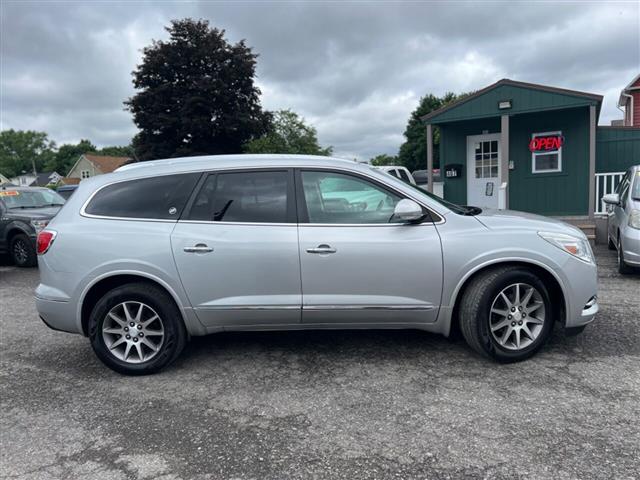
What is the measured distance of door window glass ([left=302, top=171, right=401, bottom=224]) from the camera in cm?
391

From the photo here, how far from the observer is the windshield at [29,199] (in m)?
10.9

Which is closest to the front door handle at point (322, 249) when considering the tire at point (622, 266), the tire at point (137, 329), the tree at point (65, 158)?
the tire at point (137, 329)

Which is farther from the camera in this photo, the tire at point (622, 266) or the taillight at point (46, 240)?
the tire at point (622, 266)

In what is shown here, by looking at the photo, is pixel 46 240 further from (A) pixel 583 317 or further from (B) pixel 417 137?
(B) pixel 417 137

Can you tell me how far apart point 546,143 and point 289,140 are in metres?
16.1

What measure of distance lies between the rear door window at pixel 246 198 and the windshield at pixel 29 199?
29.2ft

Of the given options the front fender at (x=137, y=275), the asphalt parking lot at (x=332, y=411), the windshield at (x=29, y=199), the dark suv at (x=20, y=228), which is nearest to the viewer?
the asphalt parking lot at (x=332, y=411)

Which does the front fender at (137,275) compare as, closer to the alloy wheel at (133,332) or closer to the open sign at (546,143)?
the alloy wheel at (133,332)

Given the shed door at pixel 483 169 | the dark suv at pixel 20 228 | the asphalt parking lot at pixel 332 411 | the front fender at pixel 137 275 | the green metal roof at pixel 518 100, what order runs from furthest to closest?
the shed door at pixel 483 169 < the green metal roof at pixel 518 100 < the dark suv at pixel 20 228 < the front fender at pixel 137 275 < the asphalt parking lot at pixel 332 411

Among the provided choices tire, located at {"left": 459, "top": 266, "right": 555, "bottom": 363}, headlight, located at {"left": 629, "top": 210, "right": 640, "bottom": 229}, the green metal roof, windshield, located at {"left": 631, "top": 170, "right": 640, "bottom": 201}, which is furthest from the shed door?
tire, located at {"left": 459, "top": 266, "right": 555, "bottom": 363}

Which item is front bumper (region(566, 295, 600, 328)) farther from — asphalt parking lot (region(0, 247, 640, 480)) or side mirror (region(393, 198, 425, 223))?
side mirror (region(393, 198, 425, 223))

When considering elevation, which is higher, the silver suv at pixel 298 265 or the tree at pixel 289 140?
the tree at pixel 289 140

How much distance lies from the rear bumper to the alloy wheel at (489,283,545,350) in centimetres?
337

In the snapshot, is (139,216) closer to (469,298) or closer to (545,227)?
(469,298)
